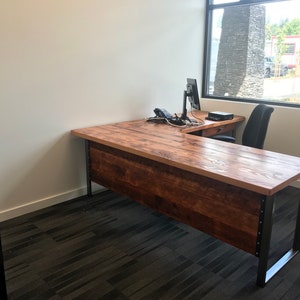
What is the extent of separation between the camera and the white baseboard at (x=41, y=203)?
9.68 ft

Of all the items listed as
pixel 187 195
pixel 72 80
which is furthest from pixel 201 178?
pixel 72 80

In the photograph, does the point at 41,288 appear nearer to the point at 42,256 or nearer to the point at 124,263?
the point at 42,256

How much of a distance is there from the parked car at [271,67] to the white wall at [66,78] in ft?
3.81

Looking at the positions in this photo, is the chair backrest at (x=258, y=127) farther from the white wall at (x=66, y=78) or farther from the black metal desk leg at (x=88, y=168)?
the black metal desk leg at (x=88, y=168)

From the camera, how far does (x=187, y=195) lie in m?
2.37

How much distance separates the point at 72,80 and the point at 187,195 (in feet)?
5.33

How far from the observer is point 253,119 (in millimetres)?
3303

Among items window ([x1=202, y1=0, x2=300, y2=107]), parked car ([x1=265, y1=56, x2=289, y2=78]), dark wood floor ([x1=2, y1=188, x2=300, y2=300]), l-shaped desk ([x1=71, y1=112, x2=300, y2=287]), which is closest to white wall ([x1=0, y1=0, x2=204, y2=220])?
l-shaped desk ([x1=71, y1=112, x2=300, y2=287])

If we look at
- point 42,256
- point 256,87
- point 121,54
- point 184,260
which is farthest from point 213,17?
point 42,256

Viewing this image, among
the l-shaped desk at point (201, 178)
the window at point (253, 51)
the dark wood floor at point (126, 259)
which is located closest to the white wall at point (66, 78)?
the l-shaped desk at point (201, 178)

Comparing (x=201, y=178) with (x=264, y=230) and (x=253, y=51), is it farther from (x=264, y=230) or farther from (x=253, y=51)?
(x=253, y=51)

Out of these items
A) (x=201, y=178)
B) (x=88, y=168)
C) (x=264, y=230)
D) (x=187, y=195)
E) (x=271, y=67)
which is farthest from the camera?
(x=271, y=67)

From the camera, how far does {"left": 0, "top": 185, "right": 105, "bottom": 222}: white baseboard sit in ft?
9.68

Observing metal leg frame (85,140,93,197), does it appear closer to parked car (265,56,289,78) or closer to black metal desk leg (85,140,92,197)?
black metal desk leg (85,140,92,197)
